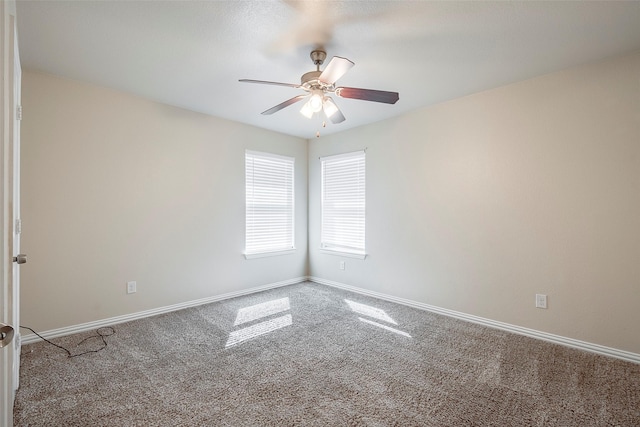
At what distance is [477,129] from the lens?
128 inches

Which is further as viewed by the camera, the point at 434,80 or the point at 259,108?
the point at 259,108

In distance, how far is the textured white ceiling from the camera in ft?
6.33

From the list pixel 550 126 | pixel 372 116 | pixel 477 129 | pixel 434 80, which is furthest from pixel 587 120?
pixel 372 116

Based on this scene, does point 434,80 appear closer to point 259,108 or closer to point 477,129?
point 477,129

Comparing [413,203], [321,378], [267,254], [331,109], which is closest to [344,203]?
[413,203]

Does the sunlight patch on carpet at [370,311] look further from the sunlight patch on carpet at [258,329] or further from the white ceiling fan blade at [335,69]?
the white ceiling fan blade at [335,69]

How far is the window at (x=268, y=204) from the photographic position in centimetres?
440

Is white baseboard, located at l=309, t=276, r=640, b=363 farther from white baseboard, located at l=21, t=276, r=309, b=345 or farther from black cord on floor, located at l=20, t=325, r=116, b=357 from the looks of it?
black cord on floor, located at l=20, t=325, r=116, b=357

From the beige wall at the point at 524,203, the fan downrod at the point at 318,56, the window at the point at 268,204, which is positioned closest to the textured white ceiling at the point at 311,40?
the fan downrod at the point at 318,56

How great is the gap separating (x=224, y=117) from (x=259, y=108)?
2.07 ft

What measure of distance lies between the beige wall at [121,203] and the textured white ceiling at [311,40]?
39 centimetres

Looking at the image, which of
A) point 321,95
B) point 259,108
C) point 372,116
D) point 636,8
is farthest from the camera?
point 372,116

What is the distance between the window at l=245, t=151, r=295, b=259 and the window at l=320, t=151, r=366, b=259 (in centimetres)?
56

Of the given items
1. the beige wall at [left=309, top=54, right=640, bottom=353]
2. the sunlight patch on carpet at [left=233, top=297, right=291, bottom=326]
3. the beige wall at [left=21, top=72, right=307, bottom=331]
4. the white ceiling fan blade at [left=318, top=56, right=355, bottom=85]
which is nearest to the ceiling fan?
the white ceiling fan blade at [left=318, top=56, right=355, bottom=85]
